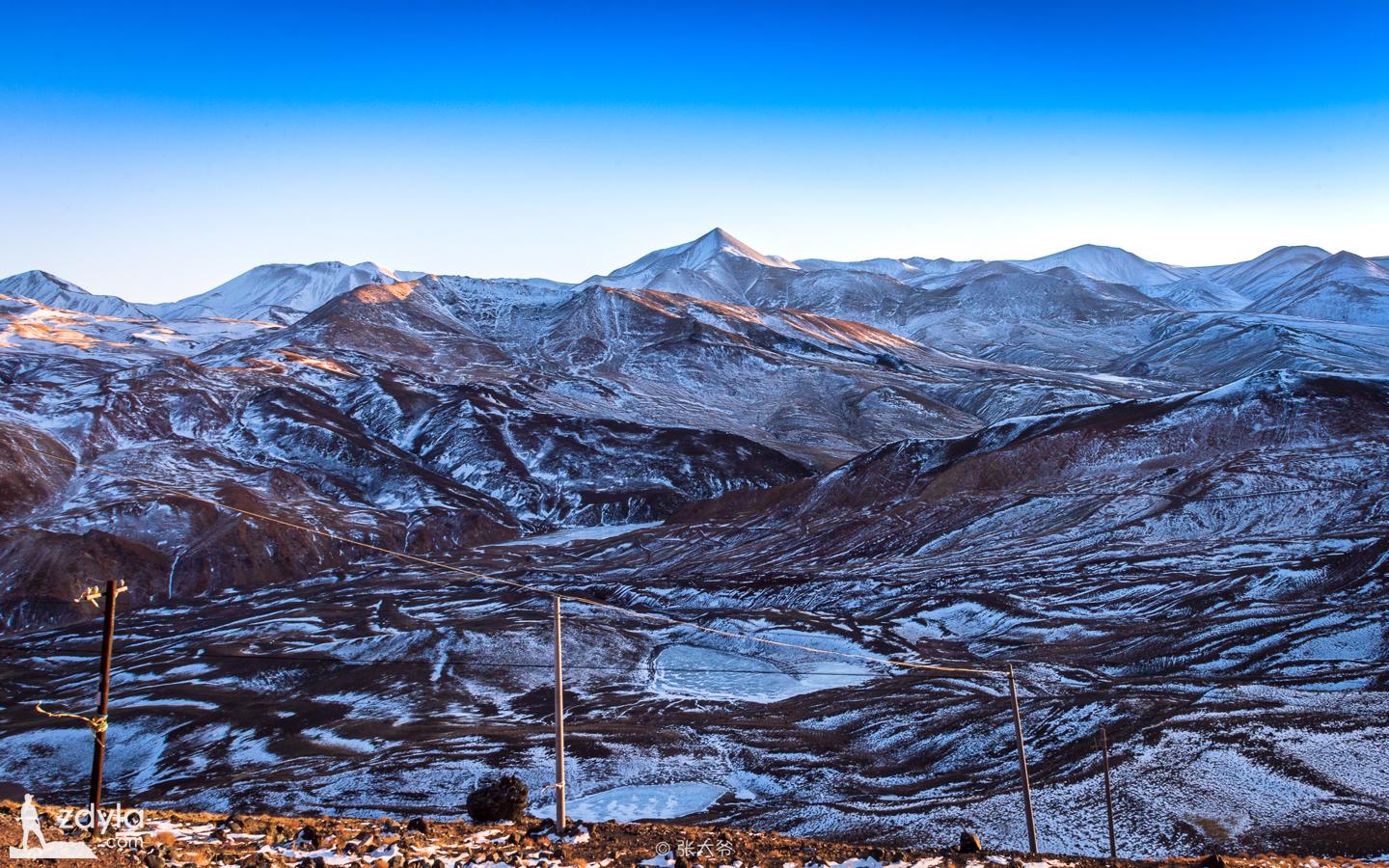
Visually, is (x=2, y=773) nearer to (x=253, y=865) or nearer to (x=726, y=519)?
(x=253, y=865)

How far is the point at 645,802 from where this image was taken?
44.3 metres

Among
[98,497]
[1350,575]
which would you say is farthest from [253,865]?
[98,497]

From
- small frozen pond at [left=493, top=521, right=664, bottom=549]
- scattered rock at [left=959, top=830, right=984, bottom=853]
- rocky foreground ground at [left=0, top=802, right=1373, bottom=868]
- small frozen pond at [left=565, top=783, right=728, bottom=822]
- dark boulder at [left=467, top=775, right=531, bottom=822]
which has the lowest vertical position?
small frozen pond at [left=493, top=521, right=664, bottom=549]

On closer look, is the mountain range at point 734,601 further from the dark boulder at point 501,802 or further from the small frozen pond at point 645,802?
the dark boulder at point 501,802

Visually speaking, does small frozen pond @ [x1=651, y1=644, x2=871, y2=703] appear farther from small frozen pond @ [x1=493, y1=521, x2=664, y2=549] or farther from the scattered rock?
small frozen pond @ [x1=493, y1=521, x2=664, y2=549]

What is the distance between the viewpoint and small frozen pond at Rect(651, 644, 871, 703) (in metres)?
65.4

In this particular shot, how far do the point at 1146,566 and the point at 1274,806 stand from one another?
164 ft

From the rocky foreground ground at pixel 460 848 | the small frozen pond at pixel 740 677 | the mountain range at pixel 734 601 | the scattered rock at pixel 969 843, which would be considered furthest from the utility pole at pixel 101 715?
the small frozen pond at pixel 740 677

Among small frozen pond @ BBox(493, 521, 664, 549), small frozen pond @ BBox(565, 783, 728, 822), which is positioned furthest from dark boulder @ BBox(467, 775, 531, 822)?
→ small frozen pond @ BBox(493, 521, 664, 549)

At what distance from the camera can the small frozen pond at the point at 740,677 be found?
65438 millimetres

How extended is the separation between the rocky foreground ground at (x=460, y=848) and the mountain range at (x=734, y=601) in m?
16.2

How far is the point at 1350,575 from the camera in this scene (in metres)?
72.2

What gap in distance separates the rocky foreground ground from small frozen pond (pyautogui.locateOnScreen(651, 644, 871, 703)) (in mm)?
41202

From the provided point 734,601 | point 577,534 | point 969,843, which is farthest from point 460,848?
point 577,534
